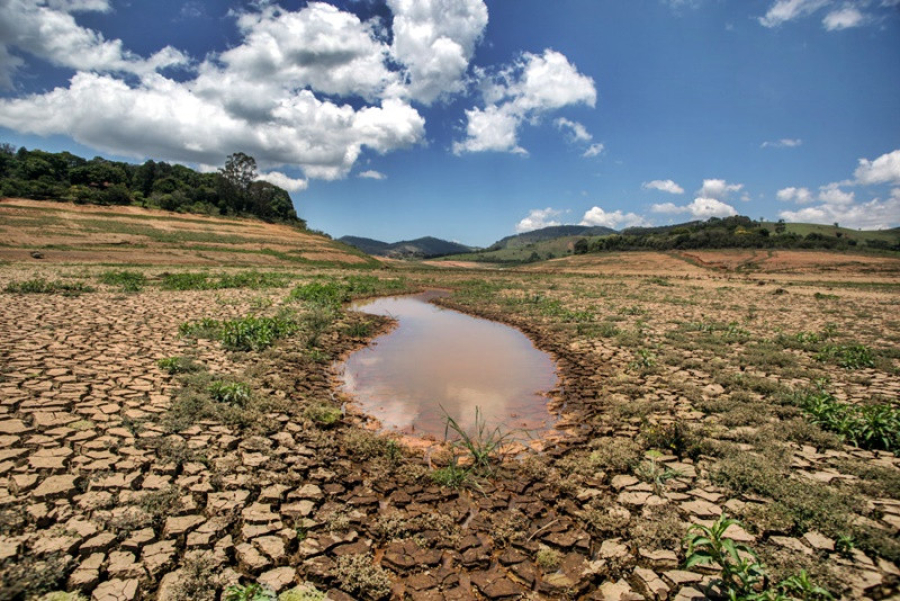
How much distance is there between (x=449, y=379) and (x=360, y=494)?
434 cm

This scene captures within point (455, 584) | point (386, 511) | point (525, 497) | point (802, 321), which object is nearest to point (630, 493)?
point (525, 497)

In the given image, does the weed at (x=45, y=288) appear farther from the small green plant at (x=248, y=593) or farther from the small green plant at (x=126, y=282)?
the small green plant at (x=248, y=593)

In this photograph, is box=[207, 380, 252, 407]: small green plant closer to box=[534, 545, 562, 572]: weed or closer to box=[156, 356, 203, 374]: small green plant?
box=[156, 356, 203, 374]: small green plant

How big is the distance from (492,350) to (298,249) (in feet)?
151

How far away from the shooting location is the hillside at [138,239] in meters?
30.1

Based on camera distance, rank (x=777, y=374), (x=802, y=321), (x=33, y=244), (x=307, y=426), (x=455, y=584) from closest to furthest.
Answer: (x=455, y=584) < (x=307, y=426) < (x=777, y=374) < (x=802, y=321) < (x=33, y=244)

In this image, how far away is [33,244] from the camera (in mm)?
29750

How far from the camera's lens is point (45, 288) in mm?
13070

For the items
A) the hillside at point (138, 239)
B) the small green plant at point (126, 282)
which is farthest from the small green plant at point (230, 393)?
the hillside at point (138, 239)

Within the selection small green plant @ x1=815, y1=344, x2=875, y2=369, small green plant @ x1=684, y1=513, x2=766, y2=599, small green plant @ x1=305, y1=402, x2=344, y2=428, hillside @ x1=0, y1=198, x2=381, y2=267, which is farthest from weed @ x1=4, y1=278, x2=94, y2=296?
small green plant @ x1=815, y1=344, x2=875, y2=369

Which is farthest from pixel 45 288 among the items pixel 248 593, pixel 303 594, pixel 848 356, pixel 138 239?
pixel 138 239

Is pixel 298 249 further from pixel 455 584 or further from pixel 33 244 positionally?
pixel 455 584

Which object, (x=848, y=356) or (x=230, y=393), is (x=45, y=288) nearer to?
(x=230, y=393)

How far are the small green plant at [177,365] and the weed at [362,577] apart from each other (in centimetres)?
517
